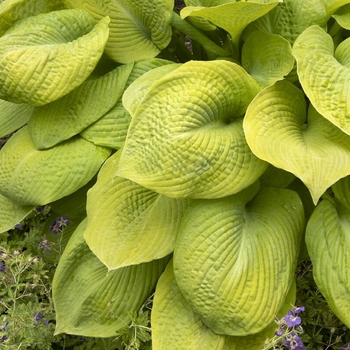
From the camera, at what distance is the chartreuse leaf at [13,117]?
1604mm

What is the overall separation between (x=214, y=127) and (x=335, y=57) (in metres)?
0.36

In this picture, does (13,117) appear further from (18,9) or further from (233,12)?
(233,12)

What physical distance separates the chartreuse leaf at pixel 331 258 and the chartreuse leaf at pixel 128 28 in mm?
630

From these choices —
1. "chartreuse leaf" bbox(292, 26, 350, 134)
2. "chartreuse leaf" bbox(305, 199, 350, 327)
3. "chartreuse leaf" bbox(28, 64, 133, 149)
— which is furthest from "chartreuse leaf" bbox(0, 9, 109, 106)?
"chartreuse leaf" bbox(305, 199, 350, 327)

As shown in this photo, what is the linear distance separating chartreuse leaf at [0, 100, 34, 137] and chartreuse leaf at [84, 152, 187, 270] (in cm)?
44

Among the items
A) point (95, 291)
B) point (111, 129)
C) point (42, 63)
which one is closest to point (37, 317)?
point (95, 291)

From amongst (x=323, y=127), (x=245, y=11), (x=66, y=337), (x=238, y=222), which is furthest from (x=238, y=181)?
(x=66, y=337)

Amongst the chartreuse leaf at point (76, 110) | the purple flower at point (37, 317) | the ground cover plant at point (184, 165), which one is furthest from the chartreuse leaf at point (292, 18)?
the purple flower at point (37, 317)

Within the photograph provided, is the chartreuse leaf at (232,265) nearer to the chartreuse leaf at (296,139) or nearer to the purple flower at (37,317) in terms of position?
the chartreuse leaf at (296,139)

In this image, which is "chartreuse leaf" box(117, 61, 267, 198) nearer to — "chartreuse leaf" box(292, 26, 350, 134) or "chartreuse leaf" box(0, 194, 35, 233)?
"chartreuse leaf" box(292, 26, 350, 134)

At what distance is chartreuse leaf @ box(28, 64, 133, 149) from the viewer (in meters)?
1.41

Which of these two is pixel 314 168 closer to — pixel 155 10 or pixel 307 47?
pixel 307 47

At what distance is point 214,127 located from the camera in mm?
1167

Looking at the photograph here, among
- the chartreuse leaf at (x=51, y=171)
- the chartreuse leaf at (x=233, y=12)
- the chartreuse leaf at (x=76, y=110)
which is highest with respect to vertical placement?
the chartreuse leaf at (x=233, y=12)
